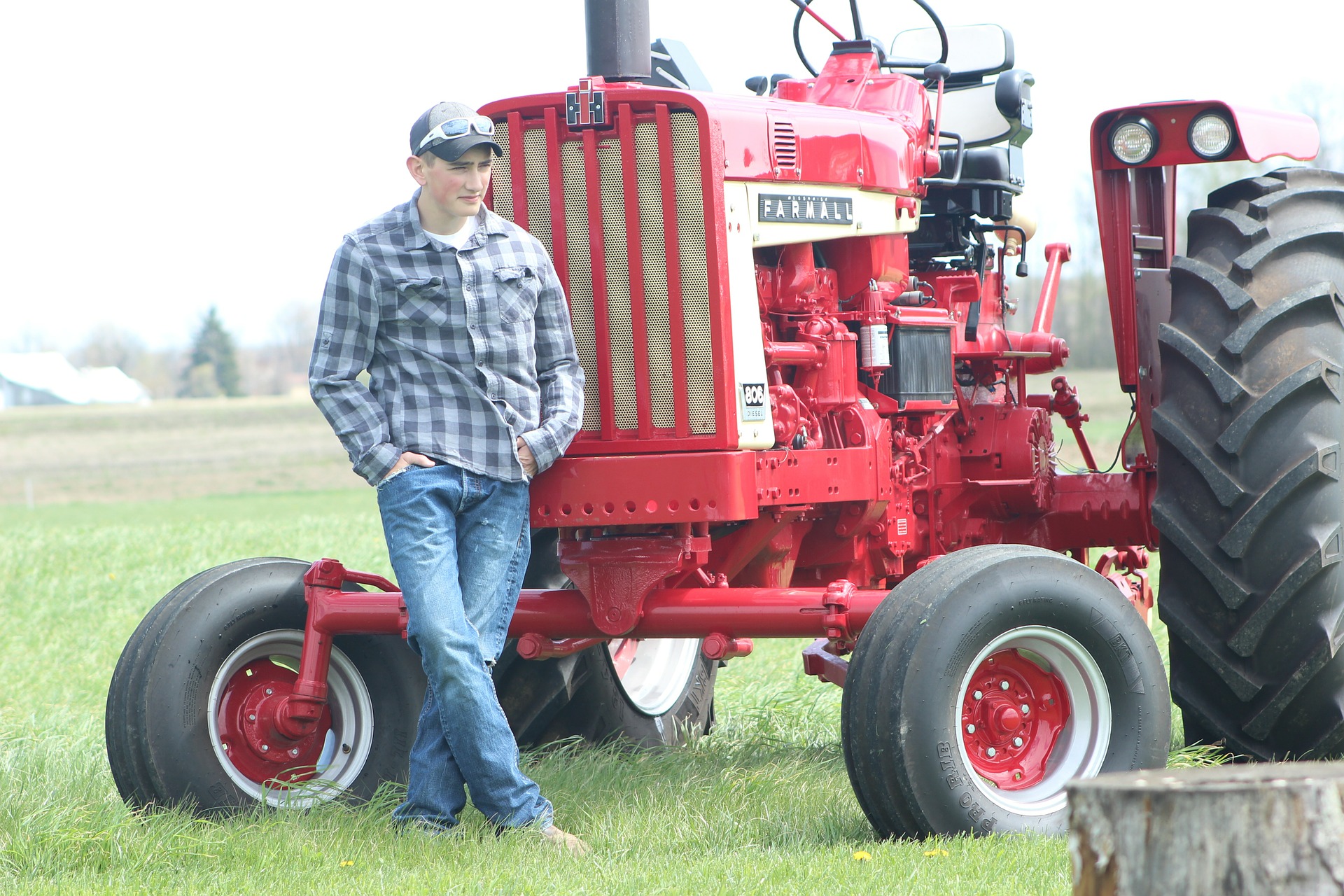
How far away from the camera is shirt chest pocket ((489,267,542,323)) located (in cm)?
423

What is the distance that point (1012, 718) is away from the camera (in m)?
4.17

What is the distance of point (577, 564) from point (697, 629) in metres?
0.40

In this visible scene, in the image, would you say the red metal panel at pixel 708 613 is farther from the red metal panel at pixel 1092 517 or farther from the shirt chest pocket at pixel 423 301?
the red metal panel at pixel 1092 517

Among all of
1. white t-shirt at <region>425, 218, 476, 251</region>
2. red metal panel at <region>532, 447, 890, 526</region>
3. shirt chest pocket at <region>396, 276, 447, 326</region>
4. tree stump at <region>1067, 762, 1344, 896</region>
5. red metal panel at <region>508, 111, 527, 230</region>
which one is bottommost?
tree stump at <region>1067, 762, 1344, 896</region>

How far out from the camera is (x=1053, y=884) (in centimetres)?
351

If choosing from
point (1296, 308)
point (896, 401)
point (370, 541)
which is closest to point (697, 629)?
point (896, 401)

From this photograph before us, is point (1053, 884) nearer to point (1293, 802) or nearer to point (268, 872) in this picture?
point (1293, 802)

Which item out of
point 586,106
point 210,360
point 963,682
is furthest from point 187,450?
point 210,360

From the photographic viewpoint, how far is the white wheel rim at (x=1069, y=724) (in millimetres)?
4109

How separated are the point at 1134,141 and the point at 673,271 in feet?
6.33

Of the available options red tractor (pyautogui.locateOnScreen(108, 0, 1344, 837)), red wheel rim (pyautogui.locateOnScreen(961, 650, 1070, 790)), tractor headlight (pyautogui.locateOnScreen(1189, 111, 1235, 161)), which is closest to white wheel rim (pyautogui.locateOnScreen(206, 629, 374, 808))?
red tractor (pyautogui.locateOnScreen(108, 0, 1344, 837))

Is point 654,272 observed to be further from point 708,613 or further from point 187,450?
point 187,450

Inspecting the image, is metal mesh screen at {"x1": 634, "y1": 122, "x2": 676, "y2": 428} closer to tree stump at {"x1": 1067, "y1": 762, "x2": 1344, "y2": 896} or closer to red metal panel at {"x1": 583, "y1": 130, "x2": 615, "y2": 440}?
red metal panel at {"x1": 583, "y1": 130, "x2": 615, "y2": 440}

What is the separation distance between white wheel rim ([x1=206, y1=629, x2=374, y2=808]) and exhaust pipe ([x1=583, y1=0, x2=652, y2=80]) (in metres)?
1.93
